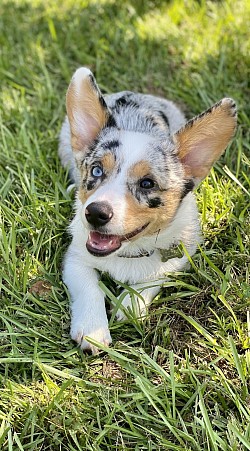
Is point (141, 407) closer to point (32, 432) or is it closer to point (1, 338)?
point (32, 432)

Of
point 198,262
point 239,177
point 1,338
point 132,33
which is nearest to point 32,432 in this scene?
point 1,338

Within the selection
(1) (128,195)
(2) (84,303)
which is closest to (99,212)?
(1) (128,195)

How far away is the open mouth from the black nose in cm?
19

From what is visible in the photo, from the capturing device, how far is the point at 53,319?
3822 mm

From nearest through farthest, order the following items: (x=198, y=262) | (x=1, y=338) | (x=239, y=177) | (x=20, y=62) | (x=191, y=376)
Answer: (x=191, y=376), (x=1, y=338), (x=198, y=262), (x=239, y=177), (x=20, y=62)

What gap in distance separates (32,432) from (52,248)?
1.38 metres

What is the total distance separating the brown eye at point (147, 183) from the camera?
11.6 ft

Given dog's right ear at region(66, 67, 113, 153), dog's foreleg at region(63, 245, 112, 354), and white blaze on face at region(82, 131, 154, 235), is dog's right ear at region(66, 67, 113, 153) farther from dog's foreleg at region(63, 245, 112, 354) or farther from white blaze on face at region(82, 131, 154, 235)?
dog's foreleg at region(63, 245, 112, 354)

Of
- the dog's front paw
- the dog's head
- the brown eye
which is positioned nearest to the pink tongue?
the dog's head

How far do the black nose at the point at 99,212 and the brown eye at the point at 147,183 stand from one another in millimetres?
327

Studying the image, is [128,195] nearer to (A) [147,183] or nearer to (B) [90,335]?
(A) [147,183]

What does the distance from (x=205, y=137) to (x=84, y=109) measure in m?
0.77

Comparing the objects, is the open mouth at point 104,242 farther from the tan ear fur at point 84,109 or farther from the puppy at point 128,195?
the tan ear fur at point 84,109

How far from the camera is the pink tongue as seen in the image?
11.5 ft
